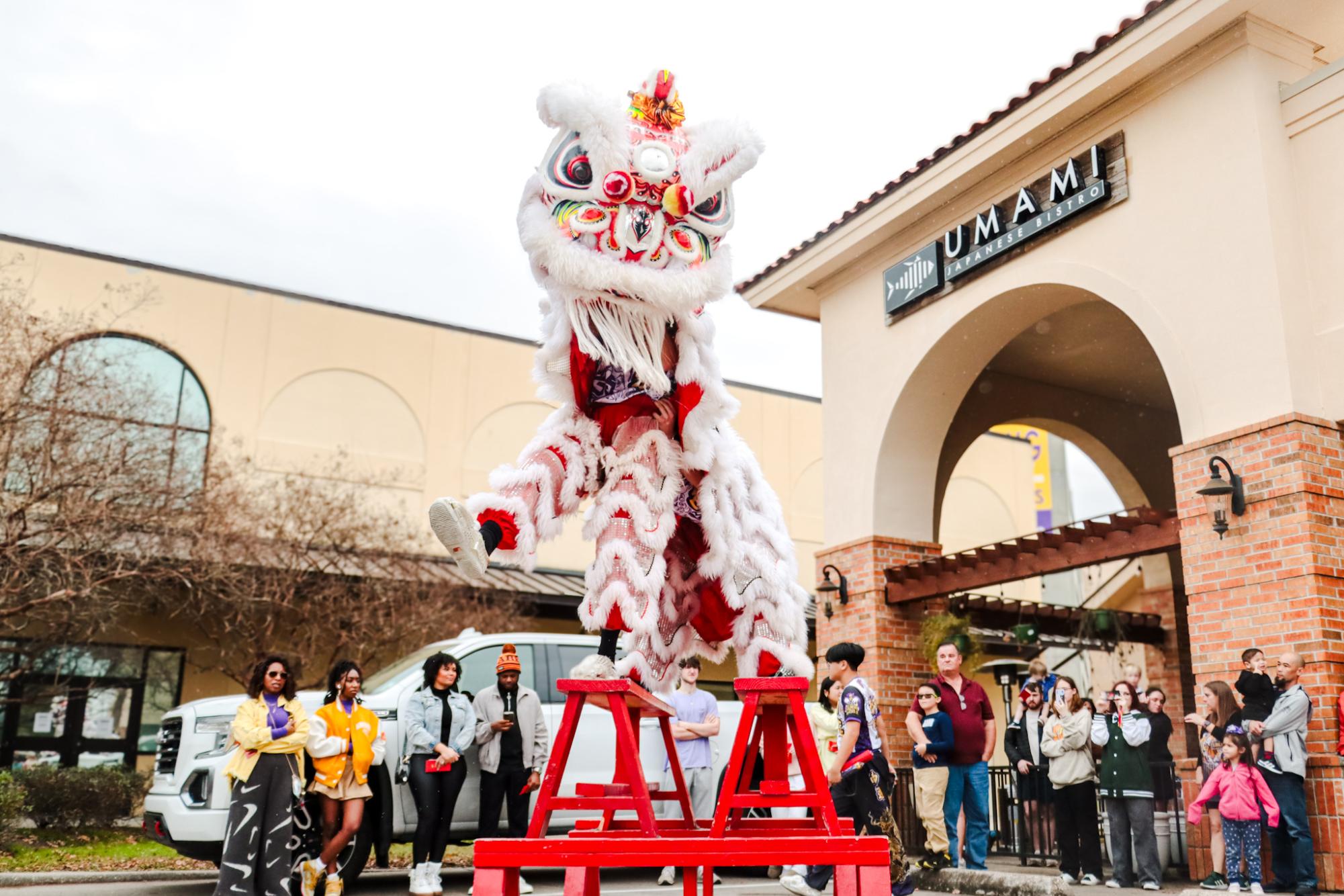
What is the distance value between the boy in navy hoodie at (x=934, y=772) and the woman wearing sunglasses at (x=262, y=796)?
4.09 m

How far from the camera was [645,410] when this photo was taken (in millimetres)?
3668

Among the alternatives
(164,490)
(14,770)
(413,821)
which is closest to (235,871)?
(413,821)

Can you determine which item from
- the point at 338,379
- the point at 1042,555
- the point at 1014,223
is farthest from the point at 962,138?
the point at 338,379

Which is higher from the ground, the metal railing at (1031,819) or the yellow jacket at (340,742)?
the yellow jacket at (340,742)

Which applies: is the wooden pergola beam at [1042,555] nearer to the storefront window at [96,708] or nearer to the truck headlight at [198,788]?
the truck headlight at [198,788]

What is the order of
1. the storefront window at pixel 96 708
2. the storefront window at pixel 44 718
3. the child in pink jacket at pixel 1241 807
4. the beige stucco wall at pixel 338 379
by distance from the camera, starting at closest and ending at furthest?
the child in pink jacket at pixel 1241 807, the storefront window at pixel 96 708, the storefront window at pixel 44 718, the beige stucco wall at pixel 338 379

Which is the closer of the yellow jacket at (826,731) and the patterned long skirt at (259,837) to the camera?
the patterned long skirt at (259,837)

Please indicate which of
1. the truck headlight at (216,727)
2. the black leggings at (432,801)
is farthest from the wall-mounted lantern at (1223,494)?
the truck headlight at (216,727)

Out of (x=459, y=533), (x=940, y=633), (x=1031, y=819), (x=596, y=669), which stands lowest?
(x=1031, y=819)

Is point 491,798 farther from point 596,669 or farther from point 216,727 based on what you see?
point 596,669

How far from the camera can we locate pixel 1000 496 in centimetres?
2325

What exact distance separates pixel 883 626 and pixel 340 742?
5.67m

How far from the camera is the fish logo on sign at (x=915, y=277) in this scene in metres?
10.3

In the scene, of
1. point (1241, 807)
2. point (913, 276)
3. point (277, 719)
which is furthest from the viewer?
point (913, 276)
